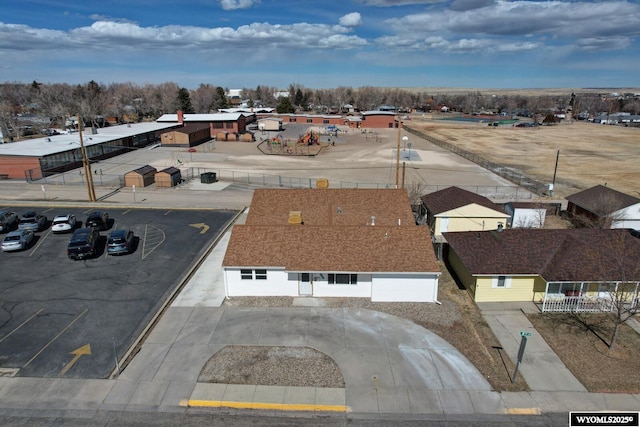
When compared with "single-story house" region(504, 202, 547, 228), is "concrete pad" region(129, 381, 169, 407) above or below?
below

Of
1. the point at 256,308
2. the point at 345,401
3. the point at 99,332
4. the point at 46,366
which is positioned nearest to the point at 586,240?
the point at 345,401

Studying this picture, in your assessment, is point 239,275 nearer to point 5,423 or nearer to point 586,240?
point 5,423

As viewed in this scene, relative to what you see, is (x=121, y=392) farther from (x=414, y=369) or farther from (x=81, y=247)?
(x=81, y=247)

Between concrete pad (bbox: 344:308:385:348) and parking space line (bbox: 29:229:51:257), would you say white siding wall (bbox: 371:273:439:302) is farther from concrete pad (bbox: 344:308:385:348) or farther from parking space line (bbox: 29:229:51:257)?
parking space line (bbox: 29:229:51:257)

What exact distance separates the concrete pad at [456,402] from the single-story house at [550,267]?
337 inches

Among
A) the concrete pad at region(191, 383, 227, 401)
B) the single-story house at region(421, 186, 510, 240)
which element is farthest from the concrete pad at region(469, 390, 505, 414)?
the single-story house at region(421, 186, 510, 240)

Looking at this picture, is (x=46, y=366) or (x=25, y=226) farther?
(x=25, y=226)

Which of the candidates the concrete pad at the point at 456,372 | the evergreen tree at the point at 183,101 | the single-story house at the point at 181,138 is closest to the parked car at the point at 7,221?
the concrete pad at the point at 456,372

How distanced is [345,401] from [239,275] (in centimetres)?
1083

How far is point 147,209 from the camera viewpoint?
4316cm

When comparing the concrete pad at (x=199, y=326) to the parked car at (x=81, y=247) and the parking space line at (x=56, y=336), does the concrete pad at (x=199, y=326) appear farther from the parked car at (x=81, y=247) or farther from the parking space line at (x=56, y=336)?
the parked car at (x=81, y=247)

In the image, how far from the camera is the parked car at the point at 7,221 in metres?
35.8

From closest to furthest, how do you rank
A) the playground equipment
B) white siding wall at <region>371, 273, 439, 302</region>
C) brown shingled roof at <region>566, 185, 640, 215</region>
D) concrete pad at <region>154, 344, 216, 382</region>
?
concrete pad at <region>154, 344, 216, 382</region>, white siding wall at <region>371, 273, 439, 302</region>, brown shingled roof at <region>566, 185, 640, 215</region>, the playground equipment

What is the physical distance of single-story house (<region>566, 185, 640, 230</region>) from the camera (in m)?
35.8
